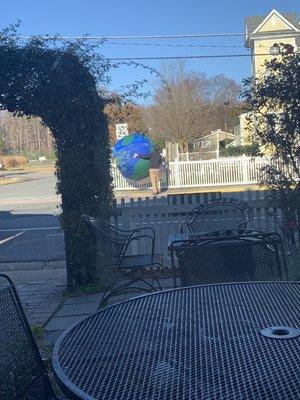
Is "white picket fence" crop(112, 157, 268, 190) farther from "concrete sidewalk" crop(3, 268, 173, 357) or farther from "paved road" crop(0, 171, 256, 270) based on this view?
"concrete sidewalk" crop(3, 268, 173, 357)

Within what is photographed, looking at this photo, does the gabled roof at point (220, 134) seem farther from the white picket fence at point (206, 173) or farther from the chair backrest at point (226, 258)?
the chair backrest at point (226, 258)

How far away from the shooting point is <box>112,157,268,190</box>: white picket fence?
2391 cm

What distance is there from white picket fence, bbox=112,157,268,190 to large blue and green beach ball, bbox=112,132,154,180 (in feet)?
2.04

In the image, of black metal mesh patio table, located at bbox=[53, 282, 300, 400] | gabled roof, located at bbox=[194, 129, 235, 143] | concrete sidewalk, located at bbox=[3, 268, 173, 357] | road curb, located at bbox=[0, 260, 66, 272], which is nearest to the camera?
black metal mesh patio table, located at bbox=[53, 282, 300, 400]

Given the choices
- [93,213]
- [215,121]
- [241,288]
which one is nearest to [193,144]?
[215,121]

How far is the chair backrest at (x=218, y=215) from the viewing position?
7238 mm

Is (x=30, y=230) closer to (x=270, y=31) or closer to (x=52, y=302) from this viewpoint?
(x=52, y=302)

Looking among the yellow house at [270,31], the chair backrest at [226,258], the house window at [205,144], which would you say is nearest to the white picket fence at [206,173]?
the yellow house at [270,31]

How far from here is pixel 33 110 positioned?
6.58m

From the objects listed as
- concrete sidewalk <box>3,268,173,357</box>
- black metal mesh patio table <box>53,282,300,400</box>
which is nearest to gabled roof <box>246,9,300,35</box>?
concrete sidewalk <box>3,268,173,357</box>

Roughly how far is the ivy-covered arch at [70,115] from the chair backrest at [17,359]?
3.92m

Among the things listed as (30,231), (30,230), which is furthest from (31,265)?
(30,230)

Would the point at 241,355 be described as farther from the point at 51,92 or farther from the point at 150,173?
the point at 150,173

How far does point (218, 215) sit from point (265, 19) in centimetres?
2681
